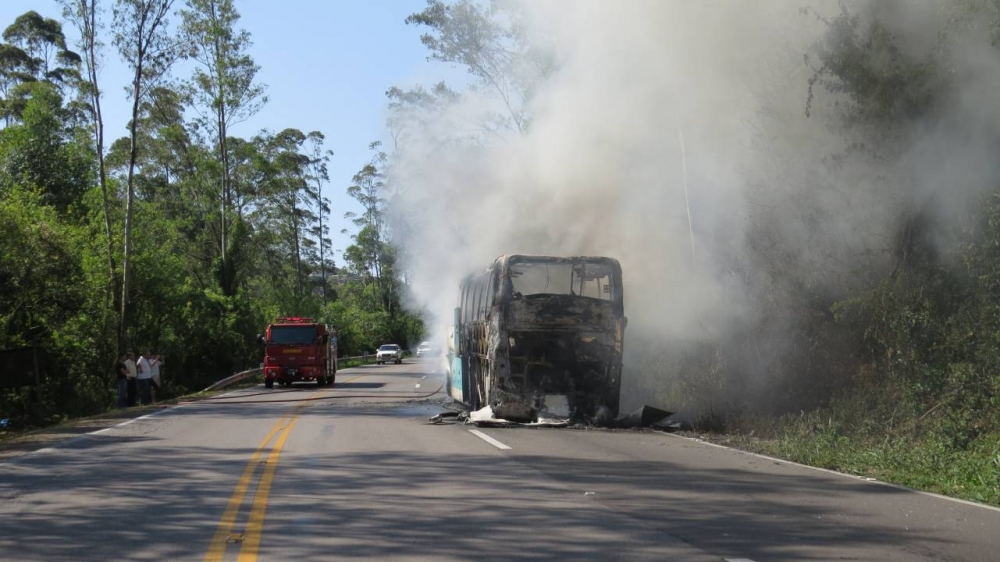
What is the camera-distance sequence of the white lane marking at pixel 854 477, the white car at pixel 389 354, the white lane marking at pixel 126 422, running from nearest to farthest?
the white lane marking at pixel 854 477 < the white lane marking at pixel 126 422 < the white car at pixel 389 354

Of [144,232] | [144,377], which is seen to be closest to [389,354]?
[144,232]

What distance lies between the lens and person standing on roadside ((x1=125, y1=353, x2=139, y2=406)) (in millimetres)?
25641

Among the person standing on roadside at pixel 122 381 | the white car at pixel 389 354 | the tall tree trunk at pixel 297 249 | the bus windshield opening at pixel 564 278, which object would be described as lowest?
the person standing on roadside at pixel 122 381

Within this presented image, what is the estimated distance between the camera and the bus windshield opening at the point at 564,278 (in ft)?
54.2

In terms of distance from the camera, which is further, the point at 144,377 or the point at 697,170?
the point at 144,377

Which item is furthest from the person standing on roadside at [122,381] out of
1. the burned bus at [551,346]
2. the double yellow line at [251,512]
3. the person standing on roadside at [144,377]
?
the double yellow line at [251,512]

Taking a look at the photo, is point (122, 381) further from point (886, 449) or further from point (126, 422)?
point (886, 449)

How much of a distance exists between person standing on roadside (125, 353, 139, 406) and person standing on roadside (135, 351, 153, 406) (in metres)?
0.17

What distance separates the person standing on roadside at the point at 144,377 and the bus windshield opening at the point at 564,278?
14.2 metres

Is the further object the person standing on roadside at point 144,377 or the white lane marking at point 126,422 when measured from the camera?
the person standing on roadside at point 144,377

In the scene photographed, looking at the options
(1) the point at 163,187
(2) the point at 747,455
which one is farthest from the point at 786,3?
(1) the point at 163,187

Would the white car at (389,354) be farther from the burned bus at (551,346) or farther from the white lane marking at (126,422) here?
the burned bus at (551,346)

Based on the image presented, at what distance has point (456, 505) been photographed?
827cm

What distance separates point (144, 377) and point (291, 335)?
24.0 ft
